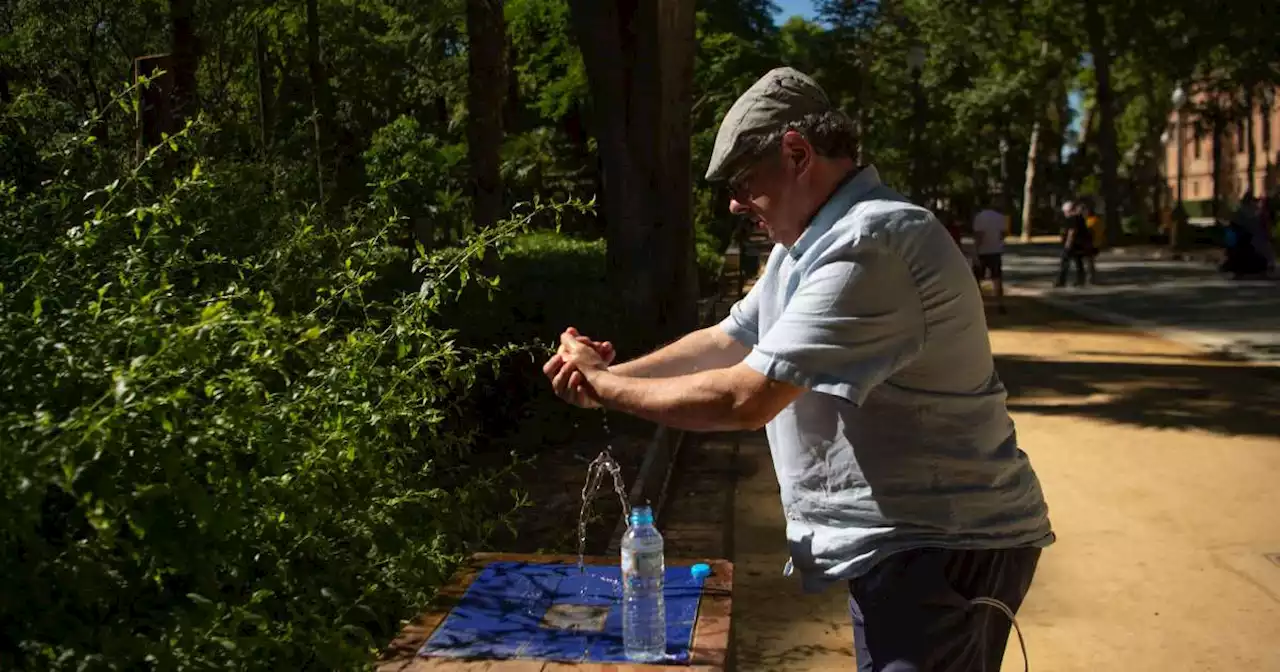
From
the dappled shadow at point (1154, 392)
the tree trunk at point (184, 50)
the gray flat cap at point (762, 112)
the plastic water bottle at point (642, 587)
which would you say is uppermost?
the tree trunk at point (184, 50)

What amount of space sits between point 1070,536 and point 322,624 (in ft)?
21.4

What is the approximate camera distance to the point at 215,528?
2773 millimetres

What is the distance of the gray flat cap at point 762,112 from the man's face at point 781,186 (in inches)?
1.5

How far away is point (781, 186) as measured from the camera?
3.20m

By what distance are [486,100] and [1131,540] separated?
7.76 meters

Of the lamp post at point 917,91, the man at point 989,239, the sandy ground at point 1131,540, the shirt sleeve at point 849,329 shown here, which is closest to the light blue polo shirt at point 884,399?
the shirt sleeve at point 849,329

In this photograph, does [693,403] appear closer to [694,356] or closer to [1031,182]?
[694,356]

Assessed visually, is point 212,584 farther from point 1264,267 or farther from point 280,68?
point 1264,267

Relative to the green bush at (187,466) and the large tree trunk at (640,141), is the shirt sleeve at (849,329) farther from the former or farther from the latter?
the large tree trunk at (640,141)

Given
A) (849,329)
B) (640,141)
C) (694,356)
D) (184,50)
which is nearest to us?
(849,329)

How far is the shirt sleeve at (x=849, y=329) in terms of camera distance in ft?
9.74

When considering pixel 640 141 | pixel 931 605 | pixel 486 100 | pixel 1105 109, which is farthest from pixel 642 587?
pixel 1105 109

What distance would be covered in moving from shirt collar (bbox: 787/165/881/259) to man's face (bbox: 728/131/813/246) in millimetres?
40

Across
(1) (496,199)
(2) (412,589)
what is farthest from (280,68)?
(2) (412,589)
